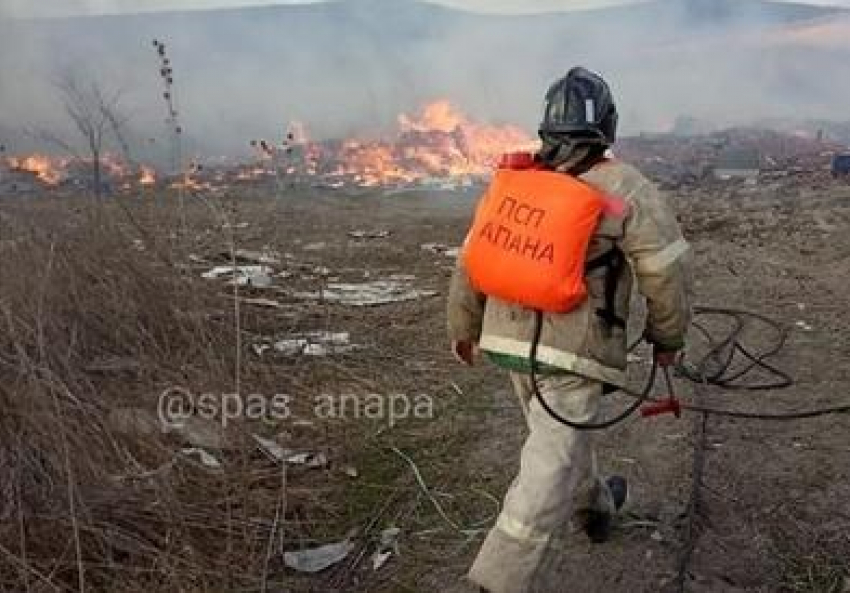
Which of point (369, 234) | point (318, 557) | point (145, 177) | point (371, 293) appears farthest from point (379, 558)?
point (369, 234)

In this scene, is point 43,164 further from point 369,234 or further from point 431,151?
point 431,151

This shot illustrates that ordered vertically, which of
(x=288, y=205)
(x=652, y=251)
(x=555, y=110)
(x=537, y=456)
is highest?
(x=555, y=110)

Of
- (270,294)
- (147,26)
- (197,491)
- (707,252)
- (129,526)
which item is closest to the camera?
(129,526)

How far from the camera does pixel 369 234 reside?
11.0 meters

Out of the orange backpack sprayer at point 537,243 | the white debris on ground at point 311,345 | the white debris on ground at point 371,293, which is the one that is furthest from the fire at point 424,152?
the orange backpack sprayer at point 537,243

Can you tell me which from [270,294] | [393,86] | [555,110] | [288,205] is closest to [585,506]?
[555,110]

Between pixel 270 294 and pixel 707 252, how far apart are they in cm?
397

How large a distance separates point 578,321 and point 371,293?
4856mm

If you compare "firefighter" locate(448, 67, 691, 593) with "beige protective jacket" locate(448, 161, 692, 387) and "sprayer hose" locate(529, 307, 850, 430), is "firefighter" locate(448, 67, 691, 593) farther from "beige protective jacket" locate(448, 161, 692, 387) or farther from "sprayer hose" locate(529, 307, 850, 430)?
"sprayer hose" locate(529, 307, 850, 430)

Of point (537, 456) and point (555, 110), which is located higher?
point (555, 110)

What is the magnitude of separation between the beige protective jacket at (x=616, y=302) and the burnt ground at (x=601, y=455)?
1.99ft

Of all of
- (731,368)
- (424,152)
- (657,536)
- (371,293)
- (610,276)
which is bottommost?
(424,152)

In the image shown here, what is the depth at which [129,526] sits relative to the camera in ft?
11.4

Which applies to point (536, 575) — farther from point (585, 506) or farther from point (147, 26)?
point (147, 26)
